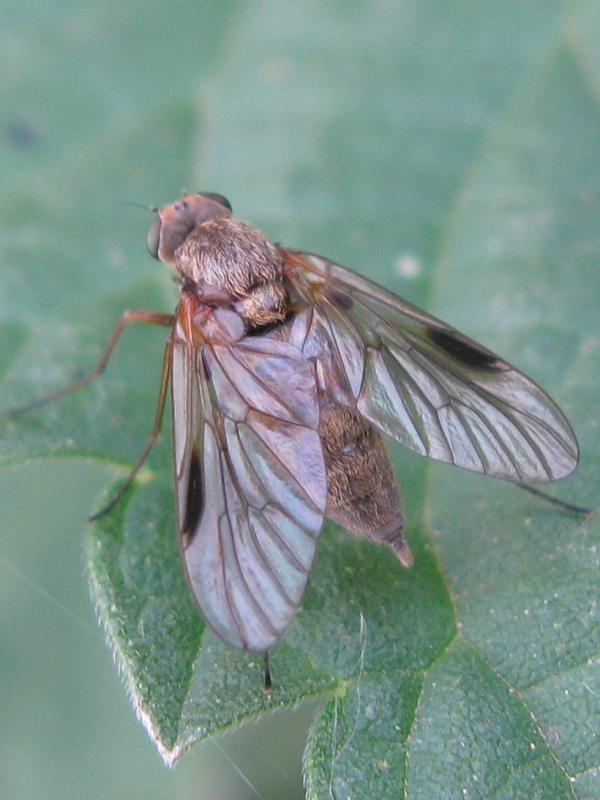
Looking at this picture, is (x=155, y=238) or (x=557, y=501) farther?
(x=155, y=238)

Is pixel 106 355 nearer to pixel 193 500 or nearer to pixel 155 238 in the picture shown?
pixel 155 238

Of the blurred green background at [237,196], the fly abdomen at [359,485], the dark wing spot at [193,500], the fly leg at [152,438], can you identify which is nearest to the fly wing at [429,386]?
the fly abdomen at [359,485]

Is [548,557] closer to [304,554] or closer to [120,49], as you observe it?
[304,554]

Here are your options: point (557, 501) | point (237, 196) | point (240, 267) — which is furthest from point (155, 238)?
point (557, 501)

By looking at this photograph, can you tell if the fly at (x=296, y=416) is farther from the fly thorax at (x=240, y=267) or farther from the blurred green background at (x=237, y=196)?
the blurred green background at (x=237, y=196)

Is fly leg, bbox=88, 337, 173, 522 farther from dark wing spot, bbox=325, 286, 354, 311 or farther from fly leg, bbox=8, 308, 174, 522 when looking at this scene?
dark wing spot, bbox=325, 286, 354, 311

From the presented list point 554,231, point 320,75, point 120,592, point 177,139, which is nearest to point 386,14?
point 320,75
